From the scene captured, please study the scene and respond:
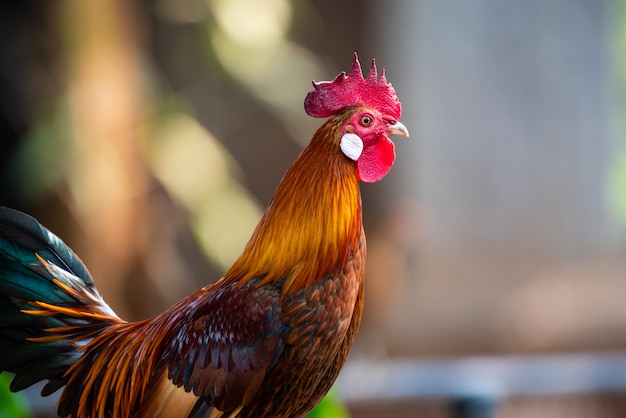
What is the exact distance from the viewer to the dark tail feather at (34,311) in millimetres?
1392

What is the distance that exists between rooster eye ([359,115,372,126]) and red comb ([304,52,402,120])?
0.07 feet

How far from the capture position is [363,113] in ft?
4.46

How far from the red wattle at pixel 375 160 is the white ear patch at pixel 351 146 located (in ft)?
0.09

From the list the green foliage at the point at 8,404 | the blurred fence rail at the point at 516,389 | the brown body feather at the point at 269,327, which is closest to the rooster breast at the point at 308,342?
the brown body feather at the point at 269,327

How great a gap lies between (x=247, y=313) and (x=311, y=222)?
176mm

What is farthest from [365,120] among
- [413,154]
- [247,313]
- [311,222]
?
[413,154]

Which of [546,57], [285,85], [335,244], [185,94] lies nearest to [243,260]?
[335,244]

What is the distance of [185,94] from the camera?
16.4 ft

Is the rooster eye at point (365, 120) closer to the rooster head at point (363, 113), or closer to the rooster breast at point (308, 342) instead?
the rooster head at point (363, 113)

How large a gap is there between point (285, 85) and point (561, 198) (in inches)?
84.7

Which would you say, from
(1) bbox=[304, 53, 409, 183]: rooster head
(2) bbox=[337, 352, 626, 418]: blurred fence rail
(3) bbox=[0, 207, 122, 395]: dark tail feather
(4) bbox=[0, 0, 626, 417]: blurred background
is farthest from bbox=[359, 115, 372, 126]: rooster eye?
A: (4) bbox=[0, 0, 626, 417]: blurred background

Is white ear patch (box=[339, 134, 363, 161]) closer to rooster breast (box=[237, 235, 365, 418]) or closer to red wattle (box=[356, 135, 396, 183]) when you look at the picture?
red wattle (box=[356, 135, 396, 183])

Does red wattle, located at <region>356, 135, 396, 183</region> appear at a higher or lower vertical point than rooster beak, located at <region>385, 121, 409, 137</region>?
lower

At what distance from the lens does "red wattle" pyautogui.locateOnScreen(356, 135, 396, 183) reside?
1379mm
